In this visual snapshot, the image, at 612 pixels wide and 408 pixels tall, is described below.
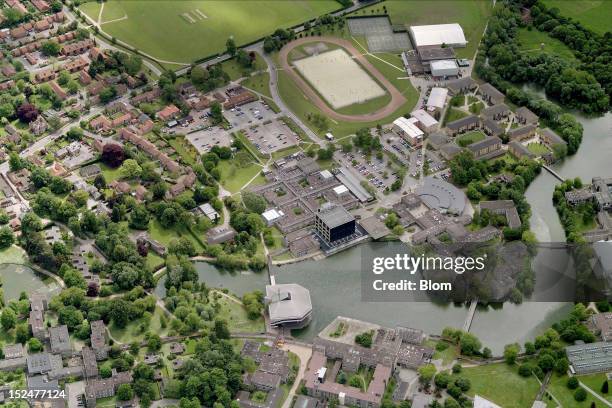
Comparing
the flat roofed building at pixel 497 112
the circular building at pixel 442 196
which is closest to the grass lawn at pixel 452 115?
the flat roofed building at pixel 497 112

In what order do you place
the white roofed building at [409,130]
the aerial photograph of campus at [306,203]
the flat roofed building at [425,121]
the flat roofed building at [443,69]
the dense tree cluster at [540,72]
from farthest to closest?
1. the flat roofed building at [443,69]
2. the dense tree cluster at [540,72]
3. the flat roofed building at [425,121]
4. the white roofed building at [409,130]
5. the aerial photograph of campus at [306,203]

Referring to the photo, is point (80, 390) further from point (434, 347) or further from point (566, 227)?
point (566, 227)

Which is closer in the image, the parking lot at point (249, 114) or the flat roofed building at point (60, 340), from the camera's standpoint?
the flat roofed building at point (60, 340)

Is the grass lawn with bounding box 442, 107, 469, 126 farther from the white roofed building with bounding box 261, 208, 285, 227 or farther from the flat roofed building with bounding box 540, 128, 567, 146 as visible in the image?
the white roofed building with bounding box 261, 208, 285, 227

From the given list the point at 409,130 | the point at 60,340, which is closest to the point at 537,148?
the point at 409,130

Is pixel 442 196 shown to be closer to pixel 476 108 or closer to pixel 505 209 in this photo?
pixel 505 209

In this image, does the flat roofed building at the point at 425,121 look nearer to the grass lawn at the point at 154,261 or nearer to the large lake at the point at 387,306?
the large lake at the point at 387,306

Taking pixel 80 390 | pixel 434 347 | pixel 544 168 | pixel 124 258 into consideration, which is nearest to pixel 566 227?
pixel 544 168
